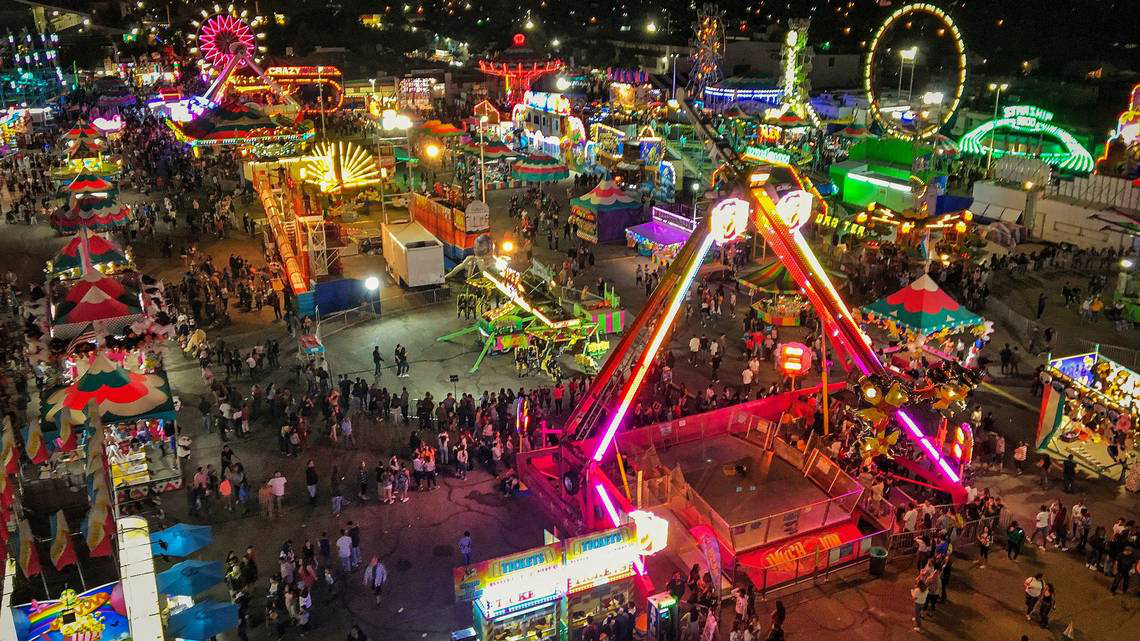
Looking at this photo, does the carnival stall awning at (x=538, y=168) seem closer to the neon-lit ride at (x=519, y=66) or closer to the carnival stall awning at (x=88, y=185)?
the neon-lit ride at (x=519, y=66)

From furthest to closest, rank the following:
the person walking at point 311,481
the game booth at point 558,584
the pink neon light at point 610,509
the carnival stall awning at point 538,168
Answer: the carnival stall awning at point 538,168
the person walking at point 311,481
the pink neon light at point 610,509
the game booth at point 558,584

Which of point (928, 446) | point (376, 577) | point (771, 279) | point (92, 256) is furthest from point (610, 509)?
point (92, 256)

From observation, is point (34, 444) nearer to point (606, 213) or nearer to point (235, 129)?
point (606, 213)

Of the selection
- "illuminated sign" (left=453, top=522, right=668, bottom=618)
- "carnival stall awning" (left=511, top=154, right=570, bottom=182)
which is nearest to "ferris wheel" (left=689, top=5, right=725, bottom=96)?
"carnival stall awning" (left=511, top=154, right=570, bottom=182)

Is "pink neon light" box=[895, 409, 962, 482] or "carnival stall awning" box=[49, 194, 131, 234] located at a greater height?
"carnival stall awning" box=[49, 194, 131, 234]

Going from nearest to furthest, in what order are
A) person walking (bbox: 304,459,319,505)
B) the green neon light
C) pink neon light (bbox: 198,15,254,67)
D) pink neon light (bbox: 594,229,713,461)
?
pink neon light (bbox: 594,229,713,461), person walking (bbox: 304,459,319,505), the green neon light, pink neon light (bbox: 198,15,254,67)

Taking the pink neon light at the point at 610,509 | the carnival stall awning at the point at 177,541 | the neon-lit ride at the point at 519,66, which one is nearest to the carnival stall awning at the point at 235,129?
the neon-lit ride at the point at 519,66

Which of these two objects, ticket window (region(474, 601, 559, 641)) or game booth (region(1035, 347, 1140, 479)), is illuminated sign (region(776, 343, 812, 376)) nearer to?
game booth (region(1035, 347, 1140, 479))
